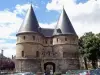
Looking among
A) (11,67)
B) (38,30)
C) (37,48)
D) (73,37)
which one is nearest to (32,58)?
(37,48)

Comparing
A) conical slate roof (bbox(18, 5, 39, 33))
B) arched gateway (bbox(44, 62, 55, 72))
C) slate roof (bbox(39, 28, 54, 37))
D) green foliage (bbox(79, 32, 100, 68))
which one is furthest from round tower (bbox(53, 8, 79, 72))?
conical slate roof (bbox(18, 5, 39, 33))

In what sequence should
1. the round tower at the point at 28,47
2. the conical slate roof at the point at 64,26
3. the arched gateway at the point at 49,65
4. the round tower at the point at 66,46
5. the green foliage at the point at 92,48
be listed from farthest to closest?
the arched gateway at the point at 49,65 < the conical slate roof at the point at 64,26 < the round tower at the point at 66,46 < the green foliage at the point at 92,48 < the round tower at the point at 28,47

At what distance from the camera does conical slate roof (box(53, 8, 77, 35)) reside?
71062 millimetres

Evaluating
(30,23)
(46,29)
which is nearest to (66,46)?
(46,29)

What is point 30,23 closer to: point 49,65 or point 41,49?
point 41,49

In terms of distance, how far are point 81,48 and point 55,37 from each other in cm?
836

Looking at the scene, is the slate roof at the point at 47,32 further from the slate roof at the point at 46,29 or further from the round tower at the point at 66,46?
the round tower at the point at 66,46

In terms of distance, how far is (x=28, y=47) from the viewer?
67875mm

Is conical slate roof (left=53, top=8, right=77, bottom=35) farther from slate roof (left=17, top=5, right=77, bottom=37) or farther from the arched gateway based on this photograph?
the arched gateway

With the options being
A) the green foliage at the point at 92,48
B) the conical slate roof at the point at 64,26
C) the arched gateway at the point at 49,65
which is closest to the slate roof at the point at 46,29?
the conical slate roof at the point at 64,26

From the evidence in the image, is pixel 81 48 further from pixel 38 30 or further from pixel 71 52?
pixel 38 30

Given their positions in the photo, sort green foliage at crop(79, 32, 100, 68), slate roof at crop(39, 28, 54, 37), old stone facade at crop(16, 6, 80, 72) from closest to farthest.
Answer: old stone facade at crop(16, 6, 80, 72)
green foliage at crop(79, 32, 100, 68)
slate roof at crop(39, 28, 54, 37)

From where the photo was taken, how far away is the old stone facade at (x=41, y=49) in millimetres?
67688

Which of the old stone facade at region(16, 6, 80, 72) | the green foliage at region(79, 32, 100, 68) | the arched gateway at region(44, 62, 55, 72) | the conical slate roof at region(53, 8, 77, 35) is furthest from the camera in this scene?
the arched gateway at region(44, 62, 55, 72)
